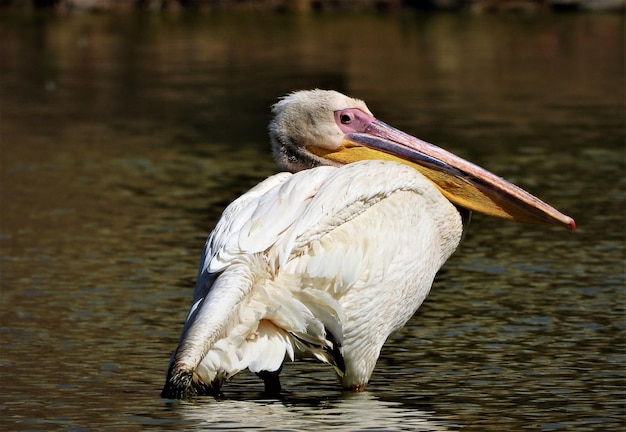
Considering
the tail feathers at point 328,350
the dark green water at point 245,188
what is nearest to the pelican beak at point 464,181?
the dark green water at point 245,188

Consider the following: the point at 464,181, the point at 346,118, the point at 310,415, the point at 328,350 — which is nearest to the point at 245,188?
the point at 346,118

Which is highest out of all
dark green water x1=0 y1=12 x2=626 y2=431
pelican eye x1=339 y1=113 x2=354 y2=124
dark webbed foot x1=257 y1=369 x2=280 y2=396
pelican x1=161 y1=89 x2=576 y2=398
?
pelican eye x1=339 y1=113 x2=354 y2=124

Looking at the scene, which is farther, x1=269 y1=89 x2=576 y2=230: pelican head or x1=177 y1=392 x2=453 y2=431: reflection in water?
x1=269 y1=89 x2=576 y2=230: pelican head

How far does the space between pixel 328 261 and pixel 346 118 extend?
3.08 ft

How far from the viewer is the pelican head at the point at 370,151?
19.4ft

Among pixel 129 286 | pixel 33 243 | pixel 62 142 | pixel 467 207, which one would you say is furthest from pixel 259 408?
pixel 62 142

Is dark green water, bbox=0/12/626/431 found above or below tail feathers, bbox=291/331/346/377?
below

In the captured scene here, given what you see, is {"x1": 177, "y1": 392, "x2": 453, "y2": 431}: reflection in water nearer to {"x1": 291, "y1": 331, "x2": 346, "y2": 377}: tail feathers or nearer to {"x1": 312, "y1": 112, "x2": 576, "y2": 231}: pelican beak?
{"x1": 291, "y1": 331, "x2": 346, "y2": 377}: tail feathers

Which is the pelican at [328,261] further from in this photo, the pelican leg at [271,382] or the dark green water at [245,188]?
the dark green water at [245,188]

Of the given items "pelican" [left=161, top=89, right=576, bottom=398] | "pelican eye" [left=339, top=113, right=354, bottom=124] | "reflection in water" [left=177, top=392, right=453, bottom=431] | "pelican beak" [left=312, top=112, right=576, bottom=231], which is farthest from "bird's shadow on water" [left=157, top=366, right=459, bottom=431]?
"pelican eye" [left=339, top=113, right=354, bottom=124]

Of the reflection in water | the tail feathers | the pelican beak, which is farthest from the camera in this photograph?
the pelican beak

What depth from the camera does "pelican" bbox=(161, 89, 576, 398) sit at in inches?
201

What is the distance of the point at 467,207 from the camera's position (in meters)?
5.91

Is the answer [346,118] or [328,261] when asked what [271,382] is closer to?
[328,261]
